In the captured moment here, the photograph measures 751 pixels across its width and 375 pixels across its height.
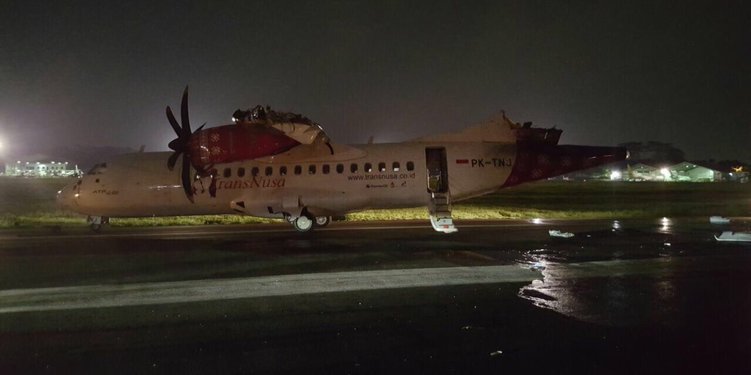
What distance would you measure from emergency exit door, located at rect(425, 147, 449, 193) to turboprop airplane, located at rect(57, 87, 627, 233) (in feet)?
0.12

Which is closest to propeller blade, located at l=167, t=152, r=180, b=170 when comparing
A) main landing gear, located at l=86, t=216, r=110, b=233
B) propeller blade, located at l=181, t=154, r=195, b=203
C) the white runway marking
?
propeller blade, located at l=181, t=154, r=195, b=203

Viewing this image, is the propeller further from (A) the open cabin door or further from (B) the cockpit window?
(A) the open cabin door

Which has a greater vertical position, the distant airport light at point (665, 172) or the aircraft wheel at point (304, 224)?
the distant airport light at point (665, 172)

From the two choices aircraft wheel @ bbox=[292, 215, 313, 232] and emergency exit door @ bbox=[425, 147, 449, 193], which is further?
emergency exit door @ bbox=[425, 147, 449, 193]

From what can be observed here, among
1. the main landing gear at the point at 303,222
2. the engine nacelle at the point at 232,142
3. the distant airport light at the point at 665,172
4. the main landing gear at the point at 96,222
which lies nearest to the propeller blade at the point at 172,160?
the engine nacelle at the point at 232,142

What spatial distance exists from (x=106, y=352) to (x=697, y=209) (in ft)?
110

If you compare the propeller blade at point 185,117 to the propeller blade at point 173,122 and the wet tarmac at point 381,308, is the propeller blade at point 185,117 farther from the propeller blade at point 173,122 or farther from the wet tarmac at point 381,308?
the wet tarmac at point 381,308

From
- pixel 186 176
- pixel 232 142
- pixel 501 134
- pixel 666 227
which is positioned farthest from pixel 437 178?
pixel 186 176

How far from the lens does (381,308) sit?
8.49 metres

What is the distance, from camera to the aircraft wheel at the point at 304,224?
20359 mm

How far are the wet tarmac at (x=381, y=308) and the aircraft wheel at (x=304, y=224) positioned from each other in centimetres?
454

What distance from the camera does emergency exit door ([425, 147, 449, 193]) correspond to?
2066 cm

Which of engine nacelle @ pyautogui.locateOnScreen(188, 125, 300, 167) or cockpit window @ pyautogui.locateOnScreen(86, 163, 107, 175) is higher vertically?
engine nacelle @ pyautogui.locateOnScreen(188, 125, 300, 167)

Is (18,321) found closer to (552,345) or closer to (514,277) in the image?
(552,345)
